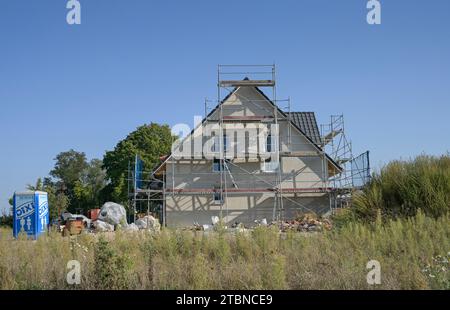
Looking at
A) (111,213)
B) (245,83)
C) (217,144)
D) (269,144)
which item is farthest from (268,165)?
(111,213)

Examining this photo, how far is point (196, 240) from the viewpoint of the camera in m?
11.0

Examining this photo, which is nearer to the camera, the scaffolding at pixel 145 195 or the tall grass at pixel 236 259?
the tall grass at pixel 236 259

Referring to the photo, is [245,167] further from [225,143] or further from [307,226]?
[307,226]

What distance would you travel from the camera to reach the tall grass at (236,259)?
26.1 feet

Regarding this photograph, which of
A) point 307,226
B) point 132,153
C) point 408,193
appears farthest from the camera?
point 132,153

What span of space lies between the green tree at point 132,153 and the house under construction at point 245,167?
66.8ft

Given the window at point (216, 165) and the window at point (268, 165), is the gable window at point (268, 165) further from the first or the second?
the window at point (216, 165)

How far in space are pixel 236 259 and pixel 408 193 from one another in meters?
5.90

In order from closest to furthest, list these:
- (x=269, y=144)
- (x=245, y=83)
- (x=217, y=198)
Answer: (x=217, y=198), (x=245, y=83), (x=269, y=144)

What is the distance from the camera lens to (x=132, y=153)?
54656 millimetres

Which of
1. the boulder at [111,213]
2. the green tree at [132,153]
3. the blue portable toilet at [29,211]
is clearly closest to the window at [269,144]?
the boulder at [111,213]

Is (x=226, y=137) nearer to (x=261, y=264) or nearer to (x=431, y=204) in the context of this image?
(x=431, y=204)
